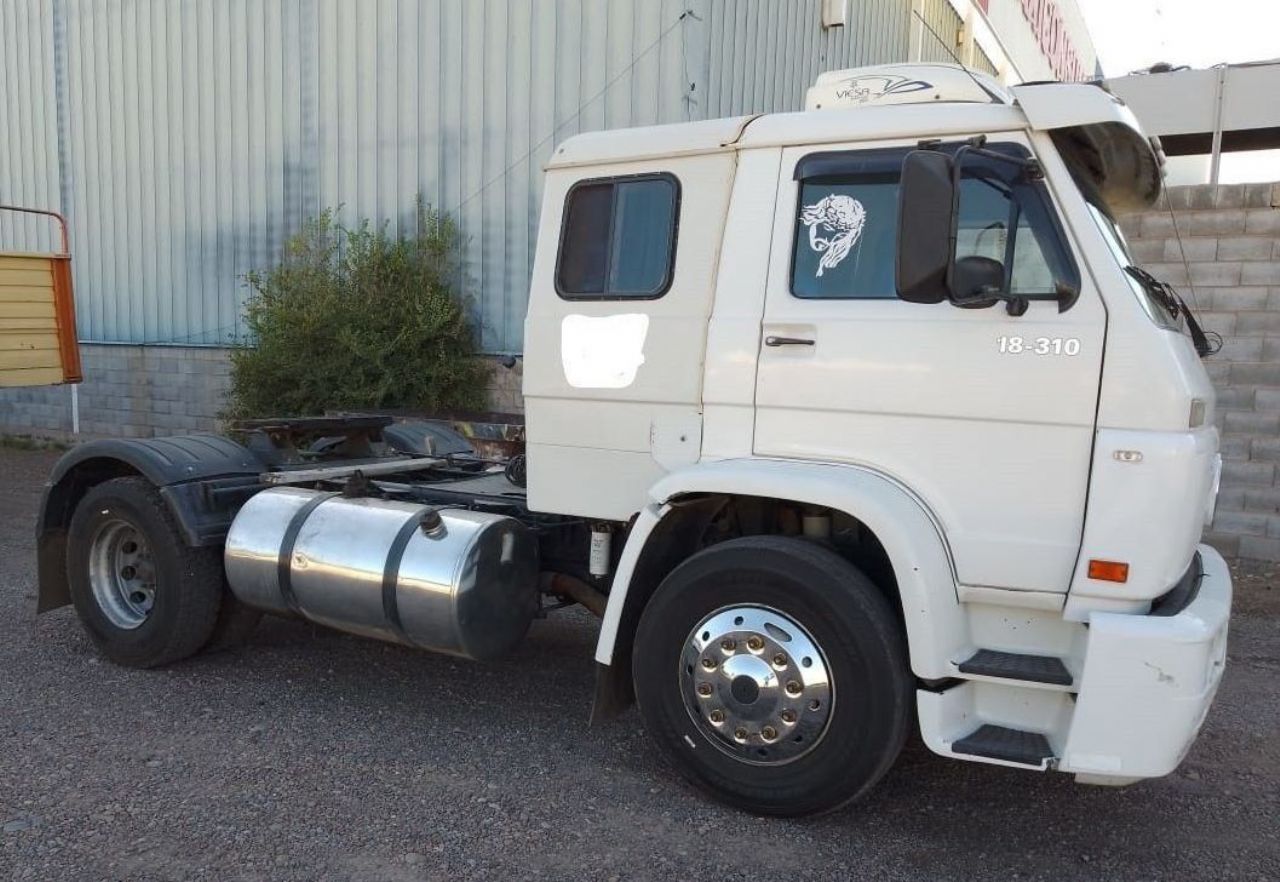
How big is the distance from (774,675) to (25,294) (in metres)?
7.93

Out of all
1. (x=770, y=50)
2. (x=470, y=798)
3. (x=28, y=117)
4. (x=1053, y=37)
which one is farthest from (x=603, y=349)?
(x=1053, y=37)

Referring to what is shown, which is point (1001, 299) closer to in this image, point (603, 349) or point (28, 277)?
point (603, 349)

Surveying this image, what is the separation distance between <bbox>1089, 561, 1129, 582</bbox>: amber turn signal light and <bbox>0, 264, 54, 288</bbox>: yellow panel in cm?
871

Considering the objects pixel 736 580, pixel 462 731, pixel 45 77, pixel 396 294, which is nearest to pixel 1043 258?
pixel 736 580

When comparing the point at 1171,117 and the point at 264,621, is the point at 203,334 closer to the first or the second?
the point at 264,621

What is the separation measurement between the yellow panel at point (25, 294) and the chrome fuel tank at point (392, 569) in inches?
202

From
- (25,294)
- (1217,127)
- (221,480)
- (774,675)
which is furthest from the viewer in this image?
(1217,127)

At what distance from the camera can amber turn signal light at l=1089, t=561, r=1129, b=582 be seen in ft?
10.9

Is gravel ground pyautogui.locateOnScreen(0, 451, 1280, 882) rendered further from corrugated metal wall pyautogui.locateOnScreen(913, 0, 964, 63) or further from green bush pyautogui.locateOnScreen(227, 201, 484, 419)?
corrugated metal wall pyautogui.locateOnScreen(913, 0, 964, 63)

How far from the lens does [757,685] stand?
372 centimetres

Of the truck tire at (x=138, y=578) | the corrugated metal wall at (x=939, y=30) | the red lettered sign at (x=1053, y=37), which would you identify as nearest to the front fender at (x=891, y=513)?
the truck tire at (x=138, y=578)

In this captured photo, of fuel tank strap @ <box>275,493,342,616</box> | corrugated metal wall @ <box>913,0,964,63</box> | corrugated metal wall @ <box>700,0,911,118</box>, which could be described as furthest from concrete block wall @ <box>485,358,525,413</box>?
corrugated metal wall @ <box>913,0,964,63</box>

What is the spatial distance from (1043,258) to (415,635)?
287cm

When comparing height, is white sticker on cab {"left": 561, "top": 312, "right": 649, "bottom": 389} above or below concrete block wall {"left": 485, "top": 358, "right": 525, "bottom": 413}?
above
